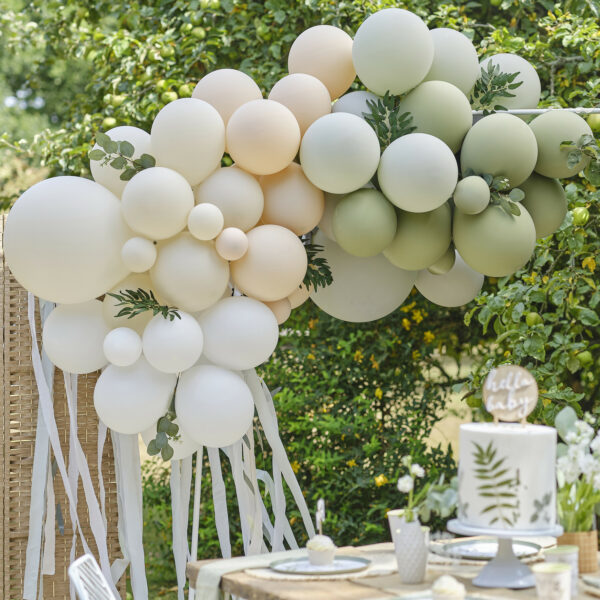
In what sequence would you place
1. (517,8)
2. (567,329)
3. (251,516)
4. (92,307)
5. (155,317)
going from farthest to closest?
(517,8), (567,329), (251,516), (92,307), (155,317)

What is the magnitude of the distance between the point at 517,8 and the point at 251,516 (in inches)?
107

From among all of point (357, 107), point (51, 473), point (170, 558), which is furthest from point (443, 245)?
point (170, 558)

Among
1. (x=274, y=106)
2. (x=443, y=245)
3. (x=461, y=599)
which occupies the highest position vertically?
(x=274, y=106)

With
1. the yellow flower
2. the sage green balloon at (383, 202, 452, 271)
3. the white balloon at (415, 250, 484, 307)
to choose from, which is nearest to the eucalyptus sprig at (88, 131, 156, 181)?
the sage green balloon at (383, 202, 452, 271)

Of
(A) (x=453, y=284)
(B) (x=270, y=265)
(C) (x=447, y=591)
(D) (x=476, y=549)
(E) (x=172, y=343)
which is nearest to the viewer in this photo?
(C) (x=447, y=591)

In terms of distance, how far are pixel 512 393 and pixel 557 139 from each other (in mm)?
1041

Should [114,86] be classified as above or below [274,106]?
above

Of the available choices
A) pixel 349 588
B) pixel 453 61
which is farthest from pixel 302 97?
pixel 349 588

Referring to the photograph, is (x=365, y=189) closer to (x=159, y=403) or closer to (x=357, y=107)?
(x=357, y=107)

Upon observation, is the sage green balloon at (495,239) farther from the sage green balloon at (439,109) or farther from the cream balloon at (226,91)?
the cream balloon at (226,91)

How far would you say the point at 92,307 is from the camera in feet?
8.52

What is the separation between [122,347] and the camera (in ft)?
7.86

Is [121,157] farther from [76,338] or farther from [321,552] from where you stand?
[321,552]

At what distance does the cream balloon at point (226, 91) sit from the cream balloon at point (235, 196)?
20cm
